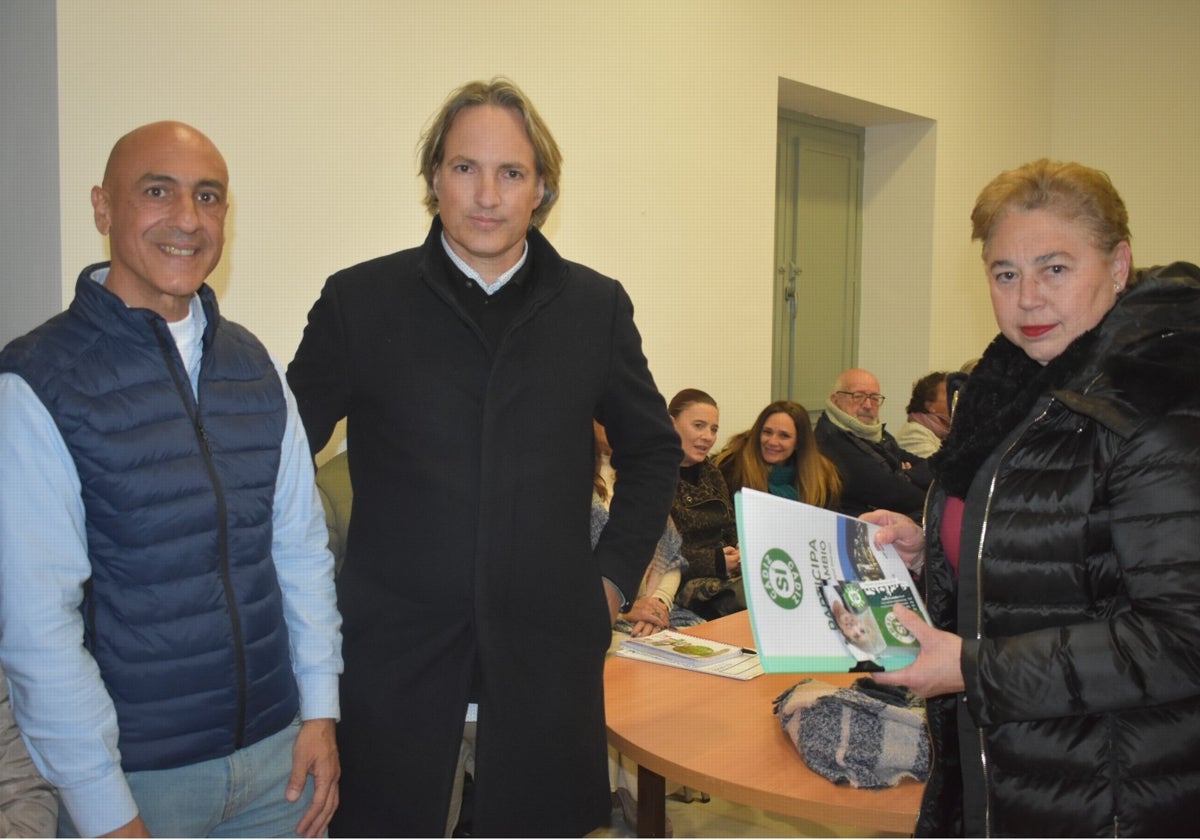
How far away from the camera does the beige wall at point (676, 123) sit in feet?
10.5

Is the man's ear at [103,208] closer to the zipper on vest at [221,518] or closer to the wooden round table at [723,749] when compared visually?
the zipper on vest at [221,518]

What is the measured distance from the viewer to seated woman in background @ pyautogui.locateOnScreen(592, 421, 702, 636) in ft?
11.4

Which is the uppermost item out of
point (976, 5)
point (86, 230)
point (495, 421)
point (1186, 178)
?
point (976, 5)

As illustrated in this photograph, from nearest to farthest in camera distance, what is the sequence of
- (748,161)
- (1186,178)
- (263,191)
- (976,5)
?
1. (263,191)
2. (748,161)
3. (976,5)
4. (1186,178)

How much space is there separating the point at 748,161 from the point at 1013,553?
14.1 ft

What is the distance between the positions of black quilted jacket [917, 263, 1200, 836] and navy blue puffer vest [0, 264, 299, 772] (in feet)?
3.30

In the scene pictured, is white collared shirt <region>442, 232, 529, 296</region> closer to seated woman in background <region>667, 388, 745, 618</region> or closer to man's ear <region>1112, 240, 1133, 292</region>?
man's ear <region>1112, 240, 1133, 292</region>

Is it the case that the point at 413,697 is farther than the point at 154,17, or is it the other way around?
the point at 154,17

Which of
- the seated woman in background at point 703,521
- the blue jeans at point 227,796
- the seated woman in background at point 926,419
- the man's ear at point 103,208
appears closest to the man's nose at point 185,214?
the man's ear at point 103,208

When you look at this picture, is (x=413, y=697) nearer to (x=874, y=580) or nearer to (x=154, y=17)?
(x=874, y=580)

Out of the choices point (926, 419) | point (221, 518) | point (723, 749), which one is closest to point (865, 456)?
point (926, 419)

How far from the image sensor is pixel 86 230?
9.47 ft

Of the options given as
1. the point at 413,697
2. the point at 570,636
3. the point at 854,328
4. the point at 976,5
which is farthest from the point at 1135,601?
the point at 976,5

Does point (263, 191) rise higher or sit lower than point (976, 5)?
lower
